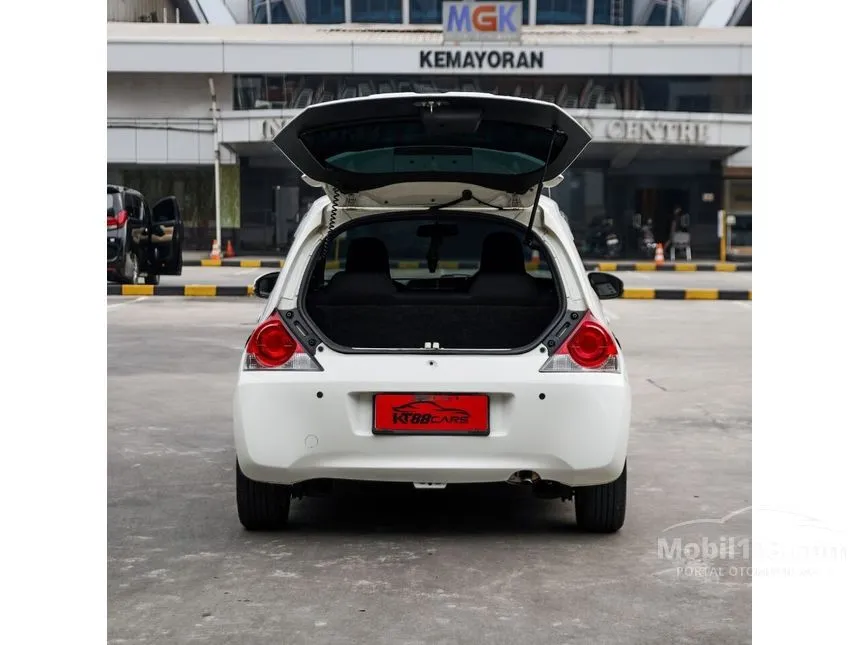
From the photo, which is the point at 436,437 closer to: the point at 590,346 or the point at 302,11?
the point at 590,346

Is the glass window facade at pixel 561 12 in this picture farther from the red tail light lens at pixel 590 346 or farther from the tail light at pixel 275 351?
the tail light at pixel 275 351

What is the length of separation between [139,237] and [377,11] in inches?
1331

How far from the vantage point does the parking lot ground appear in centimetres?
390

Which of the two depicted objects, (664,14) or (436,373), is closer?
(436,373)

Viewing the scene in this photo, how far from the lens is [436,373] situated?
484 cm

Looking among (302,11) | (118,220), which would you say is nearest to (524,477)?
(118,220)

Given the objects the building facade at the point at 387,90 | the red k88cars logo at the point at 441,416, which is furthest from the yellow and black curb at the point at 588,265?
the red k88cars logo at the point at 441,416

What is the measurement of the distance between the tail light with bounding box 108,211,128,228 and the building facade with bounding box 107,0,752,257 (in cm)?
1941

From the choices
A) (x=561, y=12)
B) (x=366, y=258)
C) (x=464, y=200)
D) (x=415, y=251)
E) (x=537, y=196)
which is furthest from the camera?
(x=561, y=12)

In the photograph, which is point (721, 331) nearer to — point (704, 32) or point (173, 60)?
point (173, 60)

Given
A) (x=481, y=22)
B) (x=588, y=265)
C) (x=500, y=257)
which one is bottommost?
(x=500, y=257)

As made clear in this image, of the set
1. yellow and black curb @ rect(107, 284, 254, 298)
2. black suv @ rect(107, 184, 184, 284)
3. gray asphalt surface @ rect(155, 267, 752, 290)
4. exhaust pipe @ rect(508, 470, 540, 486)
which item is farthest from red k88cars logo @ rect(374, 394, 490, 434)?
gray asphalt surface @ rect(155, 267, 752, 290)
